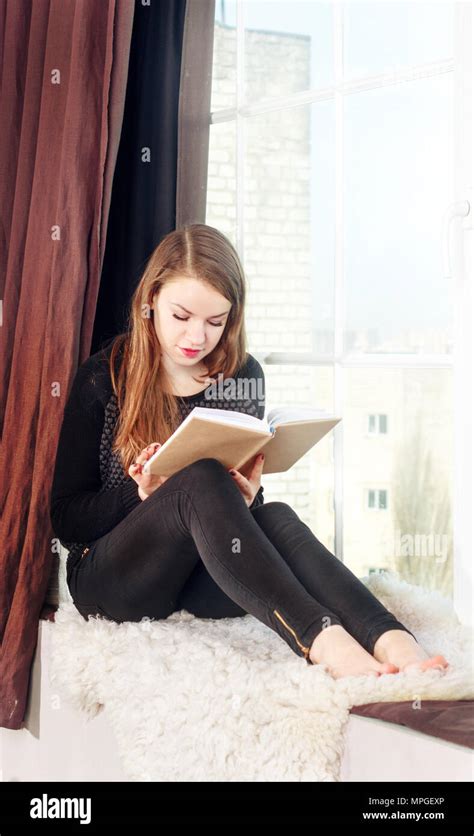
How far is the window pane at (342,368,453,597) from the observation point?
124 inches

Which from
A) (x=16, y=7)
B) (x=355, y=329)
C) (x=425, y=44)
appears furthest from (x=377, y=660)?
(x=425, y=44)

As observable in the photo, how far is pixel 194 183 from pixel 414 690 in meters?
1.34

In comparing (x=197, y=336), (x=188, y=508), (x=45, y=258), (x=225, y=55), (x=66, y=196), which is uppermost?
(x=225, y=55)

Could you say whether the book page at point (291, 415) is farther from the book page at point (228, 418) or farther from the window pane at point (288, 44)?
the window pane at point (288, 44)

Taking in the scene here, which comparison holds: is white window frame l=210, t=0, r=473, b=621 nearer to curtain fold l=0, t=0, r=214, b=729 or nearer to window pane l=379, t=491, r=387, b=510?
curtain fold l=0, t=0, r=214, b=729

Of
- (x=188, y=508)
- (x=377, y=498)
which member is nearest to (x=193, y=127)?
(x=188, y=508)

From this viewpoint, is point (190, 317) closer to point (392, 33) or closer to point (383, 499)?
point (392, 33)

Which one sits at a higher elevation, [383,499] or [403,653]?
[383,499]

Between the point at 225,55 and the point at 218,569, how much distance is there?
5.07ft

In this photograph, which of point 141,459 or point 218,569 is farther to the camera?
point 141,459

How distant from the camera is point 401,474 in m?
3.34

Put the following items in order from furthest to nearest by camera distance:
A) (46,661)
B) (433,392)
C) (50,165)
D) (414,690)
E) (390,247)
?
(433,392)
(390,247)
(50,165)
(46,661)
(414,690)

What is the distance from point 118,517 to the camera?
68.5 inches
